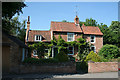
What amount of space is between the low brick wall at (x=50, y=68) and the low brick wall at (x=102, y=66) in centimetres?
209

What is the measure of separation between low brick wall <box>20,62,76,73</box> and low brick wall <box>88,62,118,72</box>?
209cm

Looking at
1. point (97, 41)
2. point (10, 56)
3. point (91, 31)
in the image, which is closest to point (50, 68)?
point (10, 56)

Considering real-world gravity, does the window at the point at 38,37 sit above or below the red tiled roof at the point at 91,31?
below

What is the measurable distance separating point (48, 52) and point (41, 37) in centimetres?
362

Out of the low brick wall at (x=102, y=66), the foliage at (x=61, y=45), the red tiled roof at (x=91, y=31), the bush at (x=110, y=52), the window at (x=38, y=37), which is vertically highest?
the red tiled roof at (x=91, y=31)

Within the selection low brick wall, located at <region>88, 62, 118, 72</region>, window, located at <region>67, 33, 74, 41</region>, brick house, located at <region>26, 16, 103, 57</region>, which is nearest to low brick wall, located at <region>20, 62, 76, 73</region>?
low brick wall, located at <region>88, 62, 118, 72</region>

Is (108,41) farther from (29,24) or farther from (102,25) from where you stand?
(29,24)

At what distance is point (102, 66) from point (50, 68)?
6.06m

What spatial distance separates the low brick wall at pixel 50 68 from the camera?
37.6ft

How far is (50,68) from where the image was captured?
38.7 ft

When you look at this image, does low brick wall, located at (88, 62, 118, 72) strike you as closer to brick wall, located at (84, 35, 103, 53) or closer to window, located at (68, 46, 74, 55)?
window, located at (68, 46, 74, 55)

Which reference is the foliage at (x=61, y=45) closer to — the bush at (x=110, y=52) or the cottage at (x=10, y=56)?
the bush at (x=110, y=52)

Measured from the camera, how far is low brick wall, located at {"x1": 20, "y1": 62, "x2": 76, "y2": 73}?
11.5 m

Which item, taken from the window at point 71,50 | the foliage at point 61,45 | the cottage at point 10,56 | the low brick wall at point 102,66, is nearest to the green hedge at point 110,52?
the window at point 71,50
